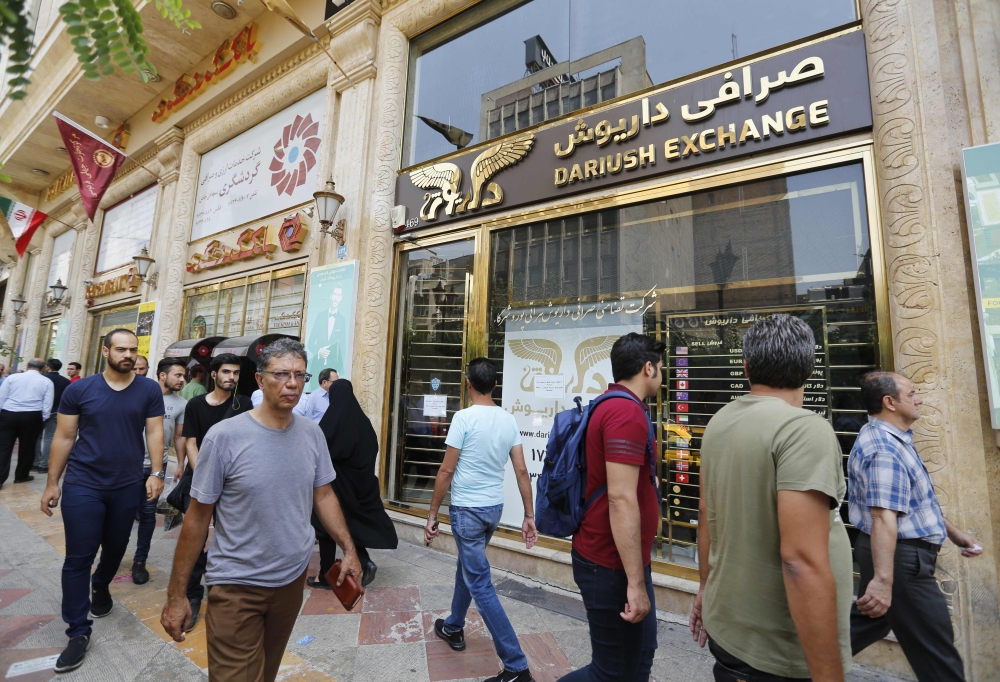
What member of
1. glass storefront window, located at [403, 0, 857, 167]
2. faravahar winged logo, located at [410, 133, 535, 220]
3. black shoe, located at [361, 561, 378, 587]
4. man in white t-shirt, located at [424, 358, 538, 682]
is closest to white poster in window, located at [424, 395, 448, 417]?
black shoe, located at [361, 561, 378, 587]

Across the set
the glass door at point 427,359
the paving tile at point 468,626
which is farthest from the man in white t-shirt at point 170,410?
the paving tile at point 468,626

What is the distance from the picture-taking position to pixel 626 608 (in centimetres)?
185

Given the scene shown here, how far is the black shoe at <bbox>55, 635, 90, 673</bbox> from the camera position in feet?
9.01

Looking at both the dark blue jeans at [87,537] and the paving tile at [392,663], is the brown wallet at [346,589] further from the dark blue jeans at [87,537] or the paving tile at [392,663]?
the dark blue jeans at [87,537]

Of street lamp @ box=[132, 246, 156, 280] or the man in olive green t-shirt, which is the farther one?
street lamp @ box=[132, 246, 156, 280]

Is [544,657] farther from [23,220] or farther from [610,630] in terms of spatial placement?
[23,220]

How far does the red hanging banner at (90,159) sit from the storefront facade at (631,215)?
279 cm

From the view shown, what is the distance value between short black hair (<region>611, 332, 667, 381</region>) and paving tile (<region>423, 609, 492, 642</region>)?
2.25 meters

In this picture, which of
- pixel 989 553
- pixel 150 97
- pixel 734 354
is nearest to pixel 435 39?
pixel 734 354

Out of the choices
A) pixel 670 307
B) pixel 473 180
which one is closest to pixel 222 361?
pixel 473 180

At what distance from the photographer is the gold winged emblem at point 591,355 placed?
471 centimetres

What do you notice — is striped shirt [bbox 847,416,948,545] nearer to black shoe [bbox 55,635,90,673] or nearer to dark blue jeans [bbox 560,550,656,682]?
dark blue jeans [bbox 560,550,656,682]

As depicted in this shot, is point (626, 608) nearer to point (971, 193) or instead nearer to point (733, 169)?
point (971, 193)

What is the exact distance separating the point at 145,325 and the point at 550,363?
10.0 metres
